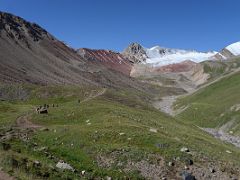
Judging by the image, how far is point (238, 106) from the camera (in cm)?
11462

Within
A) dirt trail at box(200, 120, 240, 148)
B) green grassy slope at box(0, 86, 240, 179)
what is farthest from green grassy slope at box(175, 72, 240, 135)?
green grassy slope at box(0, 86, 240, 179)

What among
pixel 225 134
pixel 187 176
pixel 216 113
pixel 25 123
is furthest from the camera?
pixel 216 113

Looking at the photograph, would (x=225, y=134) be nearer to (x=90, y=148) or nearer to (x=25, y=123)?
(x=25, y=123)

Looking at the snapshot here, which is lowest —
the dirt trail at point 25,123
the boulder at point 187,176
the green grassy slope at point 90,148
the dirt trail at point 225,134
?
the boulder at point 187,176

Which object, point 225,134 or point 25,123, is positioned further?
point 225,134

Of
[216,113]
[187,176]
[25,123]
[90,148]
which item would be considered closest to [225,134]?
[216,113]

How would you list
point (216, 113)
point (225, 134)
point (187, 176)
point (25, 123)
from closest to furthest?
point (187, 176) < point (25, 123) < point (225, 134) < point (216, 113)

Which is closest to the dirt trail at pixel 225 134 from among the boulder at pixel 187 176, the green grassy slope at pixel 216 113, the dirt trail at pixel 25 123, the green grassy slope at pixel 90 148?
the green grassy slope at pixel 216 113

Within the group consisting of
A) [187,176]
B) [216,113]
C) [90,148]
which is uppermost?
[216,113]

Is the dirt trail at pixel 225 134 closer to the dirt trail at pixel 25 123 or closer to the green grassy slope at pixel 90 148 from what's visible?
the green grassy slope at pixel 90 148

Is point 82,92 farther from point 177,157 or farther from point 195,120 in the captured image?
point 177,157

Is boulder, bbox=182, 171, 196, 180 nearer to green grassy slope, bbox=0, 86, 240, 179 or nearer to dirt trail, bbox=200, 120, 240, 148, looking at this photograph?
green grassy slope, bbox=0, 86, 240, 179

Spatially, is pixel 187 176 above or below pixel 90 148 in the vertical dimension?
below

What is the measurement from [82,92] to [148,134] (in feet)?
244
